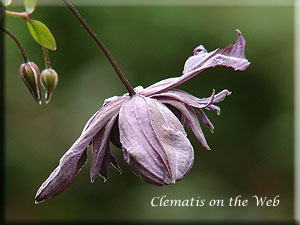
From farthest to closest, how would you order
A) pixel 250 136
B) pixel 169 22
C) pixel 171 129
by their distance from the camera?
pixel 250 136
pixel 169 22
pixel 171 129

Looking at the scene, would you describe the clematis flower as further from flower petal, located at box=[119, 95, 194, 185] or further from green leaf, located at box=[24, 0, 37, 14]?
green leaf, located at box=[24, 0, 37, 14]

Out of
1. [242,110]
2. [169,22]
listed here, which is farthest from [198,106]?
[242,110]

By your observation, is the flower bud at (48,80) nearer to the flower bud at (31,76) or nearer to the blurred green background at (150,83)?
the flower bud at (31,76)

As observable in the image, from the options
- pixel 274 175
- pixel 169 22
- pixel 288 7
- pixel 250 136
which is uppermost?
pixel 169 22

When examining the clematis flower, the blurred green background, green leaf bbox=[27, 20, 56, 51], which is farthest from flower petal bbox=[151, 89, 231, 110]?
the blurred green background

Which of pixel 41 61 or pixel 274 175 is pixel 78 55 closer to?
pixel 41 61

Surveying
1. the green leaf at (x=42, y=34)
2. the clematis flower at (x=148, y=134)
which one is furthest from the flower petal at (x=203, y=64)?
the green leaf at (x=42, y=34)

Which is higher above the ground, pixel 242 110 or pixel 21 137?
pixel 21 137
